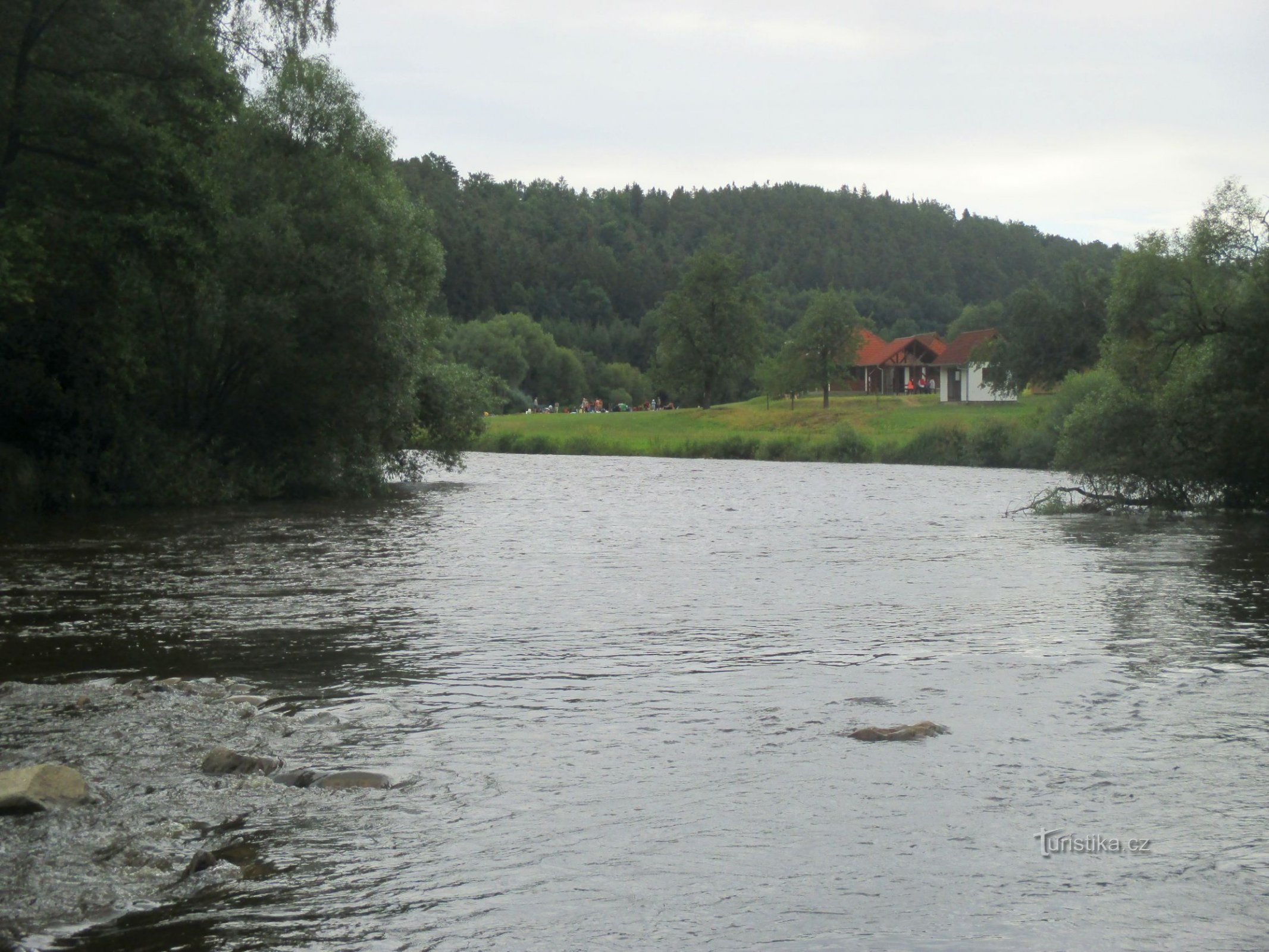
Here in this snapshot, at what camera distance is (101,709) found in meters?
11.1

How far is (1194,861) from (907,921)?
2081 mm

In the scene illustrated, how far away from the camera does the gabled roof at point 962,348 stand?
123 m

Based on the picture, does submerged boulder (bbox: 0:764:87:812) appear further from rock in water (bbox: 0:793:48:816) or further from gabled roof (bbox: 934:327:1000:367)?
gabled roof (bbox: 934:327:1000:367)

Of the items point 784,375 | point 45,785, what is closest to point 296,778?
point 45,785

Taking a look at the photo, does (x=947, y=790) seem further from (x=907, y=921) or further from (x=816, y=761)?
(x=907, y=921)

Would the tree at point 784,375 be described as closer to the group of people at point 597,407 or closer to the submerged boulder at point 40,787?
the group of people at point 597,407

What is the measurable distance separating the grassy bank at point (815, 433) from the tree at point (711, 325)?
7003 mm

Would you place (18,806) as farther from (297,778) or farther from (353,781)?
(353,781)

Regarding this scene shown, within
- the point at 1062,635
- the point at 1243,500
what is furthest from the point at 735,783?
the point at 1243,500

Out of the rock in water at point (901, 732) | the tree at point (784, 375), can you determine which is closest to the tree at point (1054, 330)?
the tree at point (784, 375)

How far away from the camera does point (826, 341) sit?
105812mm

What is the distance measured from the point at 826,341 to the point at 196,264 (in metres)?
78.9

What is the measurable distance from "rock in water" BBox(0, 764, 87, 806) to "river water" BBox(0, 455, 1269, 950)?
307mm

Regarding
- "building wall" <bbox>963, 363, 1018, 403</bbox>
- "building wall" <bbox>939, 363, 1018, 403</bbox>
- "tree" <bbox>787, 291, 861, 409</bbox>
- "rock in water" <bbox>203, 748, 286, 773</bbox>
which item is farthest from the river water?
"building wall" <bbox>963, 363, 1018, 403</bbox>
